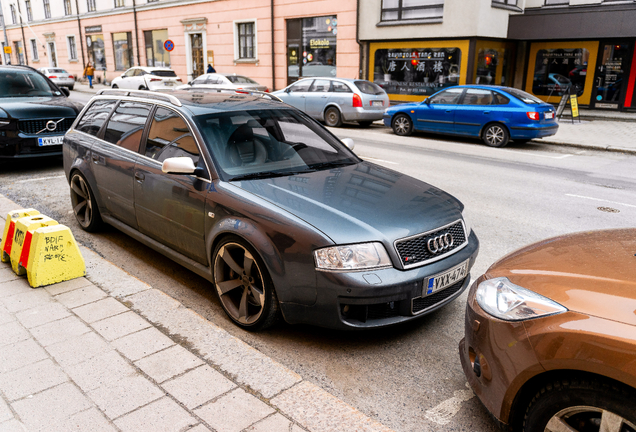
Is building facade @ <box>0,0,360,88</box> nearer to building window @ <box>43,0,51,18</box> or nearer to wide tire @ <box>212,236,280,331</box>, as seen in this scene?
building window @ <box>43,0,51,18</box>

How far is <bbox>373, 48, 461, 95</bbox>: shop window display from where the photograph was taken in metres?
19.1

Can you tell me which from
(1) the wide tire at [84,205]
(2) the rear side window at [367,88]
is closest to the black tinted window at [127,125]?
(1) the wide tire at [84,205]

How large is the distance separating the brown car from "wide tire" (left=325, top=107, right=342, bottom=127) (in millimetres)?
14232

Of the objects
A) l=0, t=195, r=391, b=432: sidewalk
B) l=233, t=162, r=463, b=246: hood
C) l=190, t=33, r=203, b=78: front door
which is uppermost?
l=190, t=33, r=203, b=78: front door

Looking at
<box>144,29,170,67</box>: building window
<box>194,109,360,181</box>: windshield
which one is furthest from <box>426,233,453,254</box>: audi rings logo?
<box>144,29,170,67</box>: building window

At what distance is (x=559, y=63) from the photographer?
20562 mm

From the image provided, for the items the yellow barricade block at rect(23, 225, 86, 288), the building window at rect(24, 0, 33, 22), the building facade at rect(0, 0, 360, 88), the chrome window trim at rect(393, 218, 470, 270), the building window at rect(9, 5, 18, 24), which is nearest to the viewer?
the chrome window trim at rect(393, 218, 470, 270)

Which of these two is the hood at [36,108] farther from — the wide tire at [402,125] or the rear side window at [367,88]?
the rear side window at [367,88]

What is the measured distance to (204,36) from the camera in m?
28.6

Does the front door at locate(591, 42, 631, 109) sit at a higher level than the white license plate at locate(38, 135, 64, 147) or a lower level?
higher

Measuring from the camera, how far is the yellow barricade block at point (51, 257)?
163 inches

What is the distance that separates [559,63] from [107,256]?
2036 centimetres

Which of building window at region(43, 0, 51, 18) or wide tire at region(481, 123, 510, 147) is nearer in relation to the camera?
wide tire at region(481, 123, 510, 147)

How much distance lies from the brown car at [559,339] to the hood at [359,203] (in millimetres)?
783
